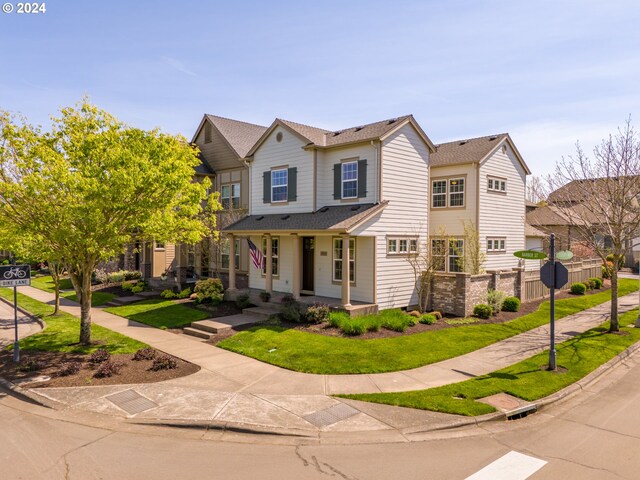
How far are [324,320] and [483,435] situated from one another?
900cm

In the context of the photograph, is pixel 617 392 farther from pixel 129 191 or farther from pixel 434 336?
pixel 129 191

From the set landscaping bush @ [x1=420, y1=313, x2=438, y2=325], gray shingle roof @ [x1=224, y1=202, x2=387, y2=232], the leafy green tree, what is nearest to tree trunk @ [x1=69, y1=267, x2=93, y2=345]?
the leafy green tree

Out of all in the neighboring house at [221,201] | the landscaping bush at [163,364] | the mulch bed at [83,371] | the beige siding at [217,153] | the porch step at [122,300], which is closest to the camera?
the mulch bed at [83,371]

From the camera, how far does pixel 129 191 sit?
11.9 m

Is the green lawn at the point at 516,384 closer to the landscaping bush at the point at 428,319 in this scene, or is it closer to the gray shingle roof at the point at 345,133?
the landscaping bush at the point at 428,319

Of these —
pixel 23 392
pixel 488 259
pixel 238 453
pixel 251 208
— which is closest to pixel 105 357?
pixel 23 392

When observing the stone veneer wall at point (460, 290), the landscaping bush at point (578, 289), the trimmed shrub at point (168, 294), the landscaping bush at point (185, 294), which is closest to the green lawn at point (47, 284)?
the trimmed shrub at point (168, 294)

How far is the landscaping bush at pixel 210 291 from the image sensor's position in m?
21.2

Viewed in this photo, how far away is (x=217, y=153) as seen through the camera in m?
26.4

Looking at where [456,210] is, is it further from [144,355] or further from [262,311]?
[144,355]

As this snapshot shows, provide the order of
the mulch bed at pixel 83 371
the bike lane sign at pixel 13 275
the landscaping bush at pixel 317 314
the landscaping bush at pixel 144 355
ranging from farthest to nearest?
the landscaping bush at pixel 317 314
the landscaping bush at pixel 144 355
the bike lane sign at pixel 13 275
the mulch bed at pixel 83 371

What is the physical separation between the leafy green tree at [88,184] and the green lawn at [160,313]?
4714 millimetres

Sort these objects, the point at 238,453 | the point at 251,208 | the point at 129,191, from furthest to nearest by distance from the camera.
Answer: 1. the point at 251,208
2. the point at 129,191
3. the point at 238,453

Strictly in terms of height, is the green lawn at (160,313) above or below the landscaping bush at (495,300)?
below
